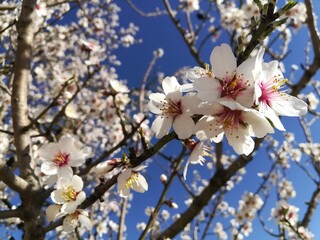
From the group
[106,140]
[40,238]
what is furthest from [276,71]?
[106,140]

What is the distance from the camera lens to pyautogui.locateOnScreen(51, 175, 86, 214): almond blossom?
45.5 inches

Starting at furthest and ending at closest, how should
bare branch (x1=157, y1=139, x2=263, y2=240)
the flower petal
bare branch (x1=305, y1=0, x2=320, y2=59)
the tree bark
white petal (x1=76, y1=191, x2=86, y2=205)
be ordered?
bare branch (x1=305, y1=0, x2=320, y2=59)
bare branch (x1=157, y1=139, x2=263, y2=240)
the tree bark
white petal (x1=76, y1=191, x2=86, y2=205)
the flower petal

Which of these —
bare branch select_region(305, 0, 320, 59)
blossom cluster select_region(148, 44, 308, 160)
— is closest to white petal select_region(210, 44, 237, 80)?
blossom cluster select_region(148, 44, 308, 160)

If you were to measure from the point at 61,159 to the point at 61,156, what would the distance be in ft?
0.06

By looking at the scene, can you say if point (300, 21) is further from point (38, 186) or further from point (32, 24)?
point (38, 186)

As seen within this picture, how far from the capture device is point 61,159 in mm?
1374

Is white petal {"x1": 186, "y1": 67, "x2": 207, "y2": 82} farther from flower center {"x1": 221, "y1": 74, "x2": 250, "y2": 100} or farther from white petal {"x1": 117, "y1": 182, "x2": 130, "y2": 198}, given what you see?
white petal {"x1": 117, "y1": 182, "x2": 130, "y2": 198}

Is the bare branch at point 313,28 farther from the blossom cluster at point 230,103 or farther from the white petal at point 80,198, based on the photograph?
the white petal at point 80,198

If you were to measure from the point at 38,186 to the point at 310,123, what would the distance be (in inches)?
151

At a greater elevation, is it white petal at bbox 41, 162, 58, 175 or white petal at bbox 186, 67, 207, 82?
white petal at bbox 41, 162, 58, 175

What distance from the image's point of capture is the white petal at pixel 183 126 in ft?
3.04

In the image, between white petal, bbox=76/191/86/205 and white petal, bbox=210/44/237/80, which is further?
white petal, bbox=76/191/86/205

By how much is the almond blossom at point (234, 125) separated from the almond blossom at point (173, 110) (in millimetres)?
41

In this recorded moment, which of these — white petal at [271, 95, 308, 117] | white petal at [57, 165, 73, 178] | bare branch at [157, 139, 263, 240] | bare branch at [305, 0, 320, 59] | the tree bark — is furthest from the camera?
bare branch at [305, 0, 320, 59]
